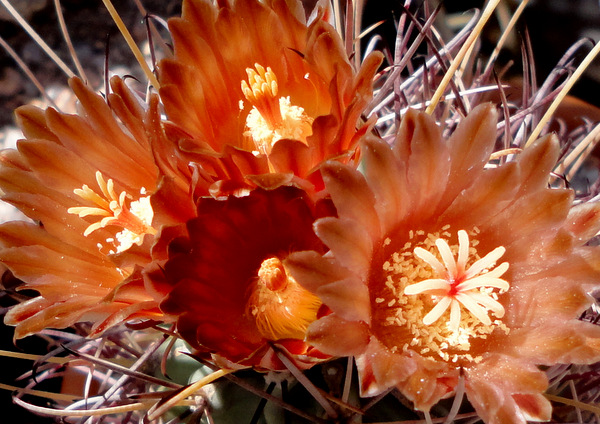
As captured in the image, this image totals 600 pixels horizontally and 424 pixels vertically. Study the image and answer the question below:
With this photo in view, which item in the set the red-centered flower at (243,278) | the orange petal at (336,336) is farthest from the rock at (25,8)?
the orange petal at (336,336)

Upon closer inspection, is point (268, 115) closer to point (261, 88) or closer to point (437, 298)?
point (261, 88)

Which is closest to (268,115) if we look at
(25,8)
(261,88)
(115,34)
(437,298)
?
(261,88)

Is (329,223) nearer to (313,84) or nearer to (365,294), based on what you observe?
(365,294)

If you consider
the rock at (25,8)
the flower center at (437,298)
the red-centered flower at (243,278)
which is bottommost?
the flower center at (437,298)

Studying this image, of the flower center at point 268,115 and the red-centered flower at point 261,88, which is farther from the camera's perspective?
the flower center at point 268,115

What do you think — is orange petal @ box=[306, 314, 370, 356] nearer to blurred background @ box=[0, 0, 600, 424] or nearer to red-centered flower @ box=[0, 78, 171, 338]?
red-centered flower @ box=[0, 78, 171, 338]

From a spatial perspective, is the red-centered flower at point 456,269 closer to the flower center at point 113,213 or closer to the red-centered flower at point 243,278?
the red-centered flower at point 243,278
